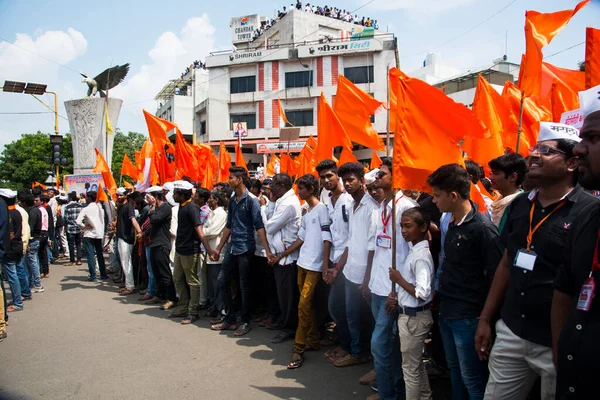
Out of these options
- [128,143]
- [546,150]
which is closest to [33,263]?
[546,150]

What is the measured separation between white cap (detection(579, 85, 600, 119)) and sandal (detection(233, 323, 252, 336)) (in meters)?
4.77

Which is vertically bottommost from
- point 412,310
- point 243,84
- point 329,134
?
point 412,310

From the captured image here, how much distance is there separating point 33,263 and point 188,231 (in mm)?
3891

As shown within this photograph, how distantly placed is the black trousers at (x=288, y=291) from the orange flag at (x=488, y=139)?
289cm

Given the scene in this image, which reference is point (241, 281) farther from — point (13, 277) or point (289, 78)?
point (289, 78)

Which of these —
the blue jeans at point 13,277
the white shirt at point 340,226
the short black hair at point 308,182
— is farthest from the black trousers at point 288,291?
the blue jeans at point 13,277

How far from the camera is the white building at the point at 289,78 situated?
32312 millimetres

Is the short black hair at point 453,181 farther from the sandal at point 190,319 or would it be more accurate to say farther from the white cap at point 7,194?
the white cap at point 7,194

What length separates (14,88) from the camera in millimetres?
18266

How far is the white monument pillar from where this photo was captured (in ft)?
58.0

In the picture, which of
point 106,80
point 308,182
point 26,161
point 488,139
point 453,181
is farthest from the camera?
point 26,161

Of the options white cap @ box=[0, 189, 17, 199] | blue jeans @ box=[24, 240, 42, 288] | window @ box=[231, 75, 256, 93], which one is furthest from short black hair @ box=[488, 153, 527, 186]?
window @ box=[231, 75, 256, 93]

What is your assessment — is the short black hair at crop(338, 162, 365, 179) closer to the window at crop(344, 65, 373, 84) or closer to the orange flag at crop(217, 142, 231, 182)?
the orange flag at crop(217, 142, 231, 182)

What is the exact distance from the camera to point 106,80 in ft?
61.7
